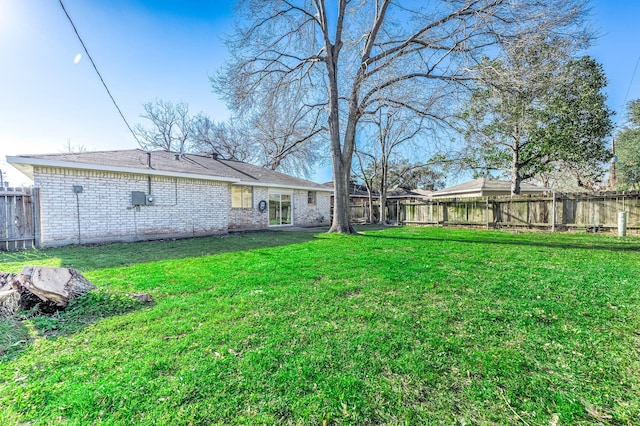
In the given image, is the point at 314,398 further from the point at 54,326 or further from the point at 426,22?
the point at 426,22

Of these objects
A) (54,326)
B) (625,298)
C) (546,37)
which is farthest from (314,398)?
(546,37)

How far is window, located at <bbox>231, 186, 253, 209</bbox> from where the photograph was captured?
506 inches

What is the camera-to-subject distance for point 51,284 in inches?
125

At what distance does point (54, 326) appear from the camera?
9.02 feet

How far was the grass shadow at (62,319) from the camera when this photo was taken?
2432mm

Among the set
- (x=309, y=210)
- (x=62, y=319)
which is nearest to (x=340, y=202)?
(x=309, y=210)

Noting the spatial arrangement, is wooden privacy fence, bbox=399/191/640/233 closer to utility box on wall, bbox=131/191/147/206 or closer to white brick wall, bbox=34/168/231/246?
white brick wall, bbox=34/168/231/246

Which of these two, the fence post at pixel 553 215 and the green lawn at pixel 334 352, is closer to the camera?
the green lawn at pixel 334 352

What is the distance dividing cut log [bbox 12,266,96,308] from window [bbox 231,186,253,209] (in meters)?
9.50

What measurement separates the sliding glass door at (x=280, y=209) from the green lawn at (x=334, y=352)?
10097mm

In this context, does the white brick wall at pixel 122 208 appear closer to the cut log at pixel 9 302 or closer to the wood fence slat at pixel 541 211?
the cut log at pixel 9 302

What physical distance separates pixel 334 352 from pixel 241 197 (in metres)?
11.8

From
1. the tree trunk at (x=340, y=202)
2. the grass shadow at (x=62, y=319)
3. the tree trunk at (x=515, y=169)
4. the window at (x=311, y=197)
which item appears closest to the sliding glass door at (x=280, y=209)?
the window at (x=311, y=197)

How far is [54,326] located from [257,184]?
10709 millimetres
